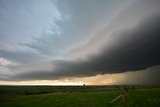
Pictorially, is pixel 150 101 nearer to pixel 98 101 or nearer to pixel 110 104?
pixel 110 104

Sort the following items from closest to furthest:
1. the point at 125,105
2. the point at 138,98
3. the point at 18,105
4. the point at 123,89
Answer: the point at 123,89 < the point at 125,105 < the point at 138,98 < the point at 18,105

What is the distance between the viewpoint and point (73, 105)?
159 feet

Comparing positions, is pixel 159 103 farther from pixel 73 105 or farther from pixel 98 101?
pixel 73 105

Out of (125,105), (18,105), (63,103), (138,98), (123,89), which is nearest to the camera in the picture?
(123,89)

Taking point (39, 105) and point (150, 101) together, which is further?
point (39, 105)

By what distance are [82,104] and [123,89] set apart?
79.8 feet

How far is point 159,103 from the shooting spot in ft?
144

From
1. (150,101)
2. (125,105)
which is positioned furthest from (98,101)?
(150,101)

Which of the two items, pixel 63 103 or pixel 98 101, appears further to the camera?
pixel 63 103

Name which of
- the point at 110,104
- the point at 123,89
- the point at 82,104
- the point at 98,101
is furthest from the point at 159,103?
the point at 123,89

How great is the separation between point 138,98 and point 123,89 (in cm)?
2487

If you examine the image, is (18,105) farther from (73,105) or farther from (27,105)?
(73,105)

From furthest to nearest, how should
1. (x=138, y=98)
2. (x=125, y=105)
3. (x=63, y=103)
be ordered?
(x=63, y=103)
(x=138, y=98)
(x=125, y=105)

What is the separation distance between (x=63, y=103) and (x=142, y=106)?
20780 mm
